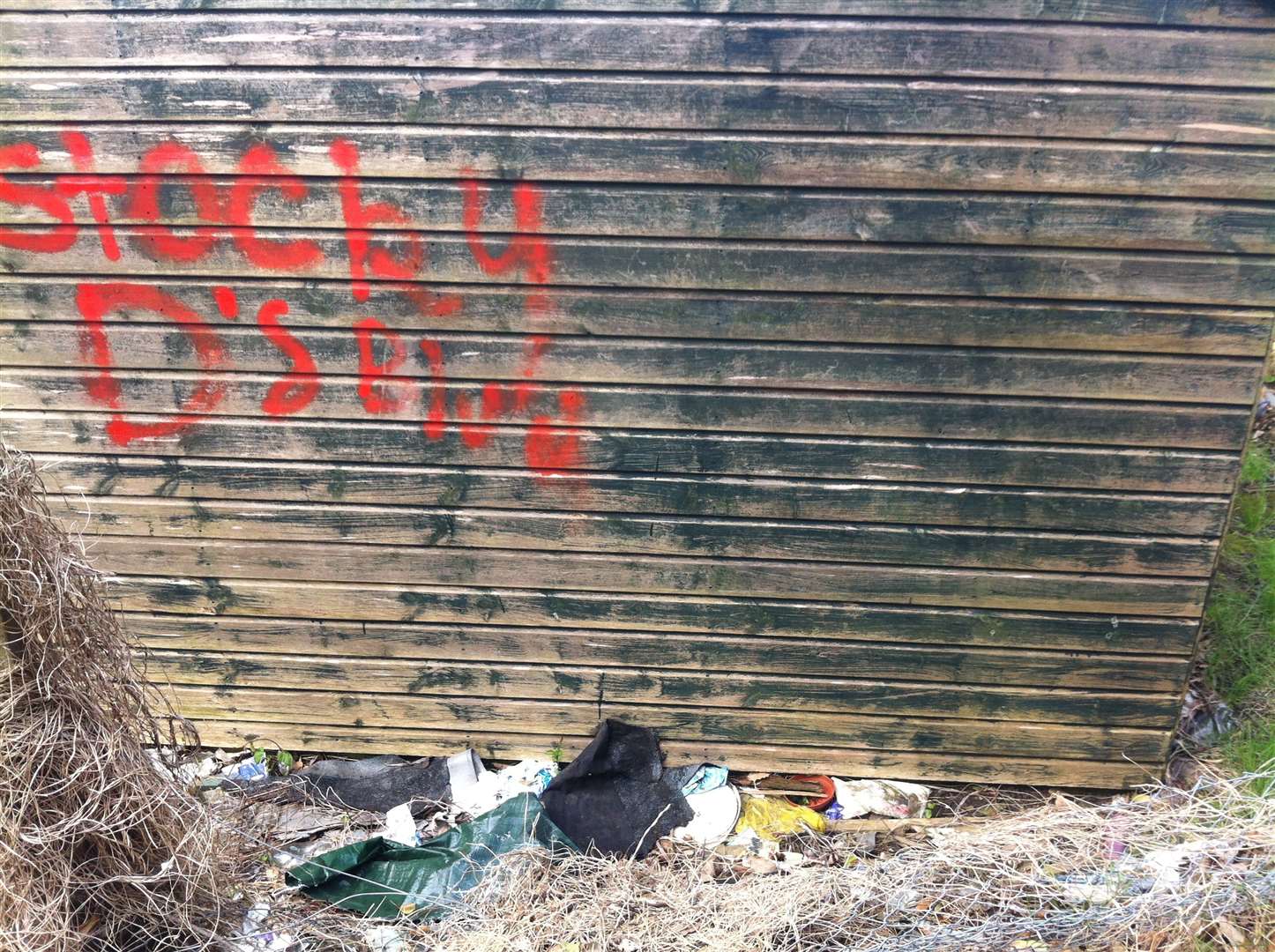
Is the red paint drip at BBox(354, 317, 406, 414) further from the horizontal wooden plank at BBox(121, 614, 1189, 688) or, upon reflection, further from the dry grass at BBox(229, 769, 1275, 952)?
the dry grass at BBox(229, 769, 1275, 952)

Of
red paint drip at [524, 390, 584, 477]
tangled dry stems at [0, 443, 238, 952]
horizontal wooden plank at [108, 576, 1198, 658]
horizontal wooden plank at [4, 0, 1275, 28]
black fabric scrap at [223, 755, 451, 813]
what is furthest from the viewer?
black fabric scrap at [223, 755, 451, 813]

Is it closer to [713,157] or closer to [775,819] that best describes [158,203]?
[713,157]

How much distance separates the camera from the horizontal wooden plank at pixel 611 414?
312 cm

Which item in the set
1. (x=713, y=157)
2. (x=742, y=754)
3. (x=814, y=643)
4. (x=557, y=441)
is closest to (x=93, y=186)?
(x=557, y=441)

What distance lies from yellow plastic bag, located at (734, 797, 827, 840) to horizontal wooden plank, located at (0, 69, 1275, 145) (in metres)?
2.54

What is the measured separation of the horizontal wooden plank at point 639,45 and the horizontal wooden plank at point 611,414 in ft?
3.53

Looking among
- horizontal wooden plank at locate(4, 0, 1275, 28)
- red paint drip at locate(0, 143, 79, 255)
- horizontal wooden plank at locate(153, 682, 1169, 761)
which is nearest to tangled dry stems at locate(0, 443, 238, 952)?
horizontal wooden plank at locate(153, 682, 1169, 761)

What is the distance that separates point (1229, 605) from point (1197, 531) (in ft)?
3.66

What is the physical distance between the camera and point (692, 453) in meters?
3.25

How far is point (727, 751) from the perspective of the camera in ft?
11.8

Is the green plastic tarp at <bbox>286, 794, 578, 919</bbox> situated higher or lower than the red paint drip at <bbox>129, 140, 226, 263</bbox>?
lower

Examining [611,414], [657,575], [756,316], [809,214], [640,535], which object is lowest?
[657,575]

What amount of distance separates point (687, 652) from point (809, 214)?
170 centimetres

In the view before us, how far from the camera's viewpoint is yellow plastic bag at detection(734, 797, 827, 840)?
3.43m
